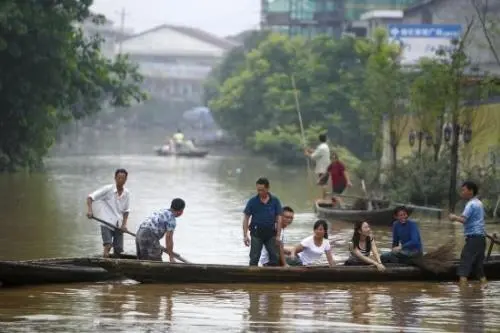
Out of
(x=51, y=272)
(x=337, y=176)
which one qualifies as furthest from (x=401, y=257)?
(x=337, y=176)

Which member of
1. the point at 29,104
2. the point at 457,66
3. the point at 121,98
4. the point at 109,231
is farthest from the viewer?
the point at 121,98

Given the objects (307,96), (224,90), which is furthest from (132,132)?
(307,96)

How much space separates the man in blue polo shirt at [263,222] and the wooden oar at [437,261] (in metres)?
1.65

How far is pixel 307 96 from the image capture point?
5925 cm

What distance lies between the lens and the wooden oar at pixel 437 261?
15492 millimetres

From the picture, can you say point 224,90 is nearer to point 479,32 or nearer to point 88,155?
→ point 88,155

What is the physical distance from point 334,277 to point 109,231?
2.89m

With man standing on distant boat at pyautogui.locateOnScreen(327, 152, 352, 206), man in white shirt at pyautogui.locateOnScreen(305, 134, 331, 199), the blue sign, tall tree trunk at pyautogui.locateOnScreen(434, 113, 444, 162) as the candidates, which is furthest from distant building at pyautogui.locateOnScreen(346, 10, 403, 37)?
man standing on distant boat at pyautogui.locateOnScreen(327, 152, 352, 206)

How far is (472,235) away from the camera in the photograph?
602 inches

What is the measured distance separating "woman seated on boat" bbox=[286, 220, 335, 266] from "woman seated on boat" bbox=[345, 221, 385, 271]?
27 cm

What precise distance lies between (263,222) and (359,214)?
31.3ft

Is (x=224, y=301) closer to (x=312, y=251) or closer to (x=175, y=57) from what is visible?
(x=312, y=251)

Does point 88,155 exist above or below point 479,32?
below

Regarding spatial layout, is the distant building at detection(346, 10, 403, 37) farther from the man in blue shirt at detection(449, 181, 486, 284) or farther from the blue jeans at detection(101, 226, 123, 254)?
the man in blue shirt at detection(449, 181, 486, 284)
